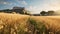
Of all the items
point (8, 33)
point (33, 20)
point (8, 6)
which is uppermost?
point (8, 6)

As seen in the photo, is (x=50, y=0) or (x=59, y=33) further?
(x=50, y=0)

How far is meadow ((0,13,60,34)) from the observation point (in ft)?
9.61

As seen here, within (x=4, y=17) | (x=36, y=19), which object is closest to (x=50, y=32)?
(x=36, y=19)

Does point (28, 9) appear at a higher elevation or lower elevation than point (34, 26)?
higher

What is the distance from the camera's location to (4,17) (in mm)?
3129

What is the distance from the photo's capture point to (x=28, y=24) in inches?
120

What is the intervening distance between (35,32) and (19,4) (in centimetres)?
56

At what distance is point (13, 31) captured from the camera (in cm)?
306

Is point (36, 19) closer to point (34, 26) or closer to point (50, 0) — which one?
point (34, 26)

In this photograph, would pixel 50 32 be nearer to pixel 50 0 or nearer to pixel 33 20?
pixel 33 20

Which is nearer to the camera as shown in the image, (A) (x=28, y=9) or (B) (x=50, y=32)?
(B) (x=50, y=32)

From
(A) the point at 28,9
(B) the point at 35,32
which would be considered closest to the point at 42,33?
(B) the point at 35,32

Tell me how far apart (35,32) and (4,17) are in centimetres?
59

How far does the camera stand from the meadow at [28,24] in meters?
2.93
